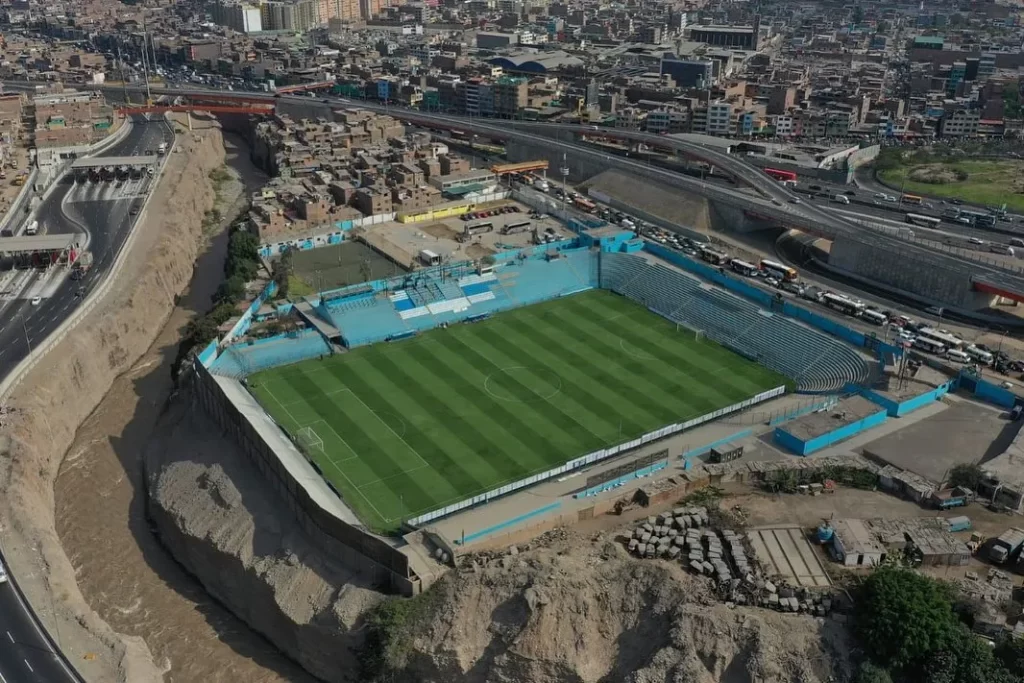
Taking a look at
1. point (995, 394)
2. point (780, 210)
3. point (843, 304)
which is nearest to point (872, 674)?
point (995, 394)

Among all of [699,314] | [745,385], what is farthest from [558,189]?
[745,385]

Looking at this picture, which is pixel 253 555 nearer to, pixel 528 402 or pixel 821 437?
pixel 528 402

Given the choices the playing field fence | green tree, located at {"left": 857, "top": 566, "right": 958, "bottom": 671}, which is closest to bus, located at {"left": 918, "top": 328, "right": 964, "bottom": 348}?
the playing field fence

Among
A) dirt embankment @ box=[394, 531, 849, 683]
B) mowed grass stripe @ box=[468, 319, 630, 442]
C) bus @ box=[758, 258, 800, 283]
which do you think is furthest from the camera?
bus @ box=[758, 258, 800, 283]

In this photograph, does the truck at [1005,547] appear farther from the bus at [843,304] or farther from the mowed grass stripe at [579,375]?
the bus at [843,304]

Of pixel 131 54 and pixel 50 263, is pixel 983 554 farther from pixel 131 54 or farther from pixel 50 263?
pixel 131 54

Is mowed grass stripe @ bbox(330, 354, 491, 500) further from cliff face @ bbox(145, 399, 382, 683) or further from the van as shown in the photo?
the van

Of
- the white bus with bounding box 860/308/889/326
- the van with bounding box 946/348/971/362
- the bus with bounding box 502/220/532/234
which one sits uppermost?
the bus with bounding box 502/220/532/234
